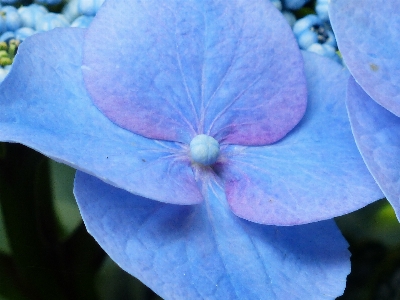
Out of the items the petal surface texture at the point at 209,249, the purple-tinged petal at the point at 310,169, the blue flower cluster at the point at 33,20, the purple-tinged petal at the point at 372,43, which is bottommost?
the petal surface texture at the point at 209,249

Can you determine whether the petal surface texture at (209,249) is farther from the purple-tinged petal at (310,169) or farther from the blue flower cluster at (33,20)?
the blue flower cluster at (33,20)

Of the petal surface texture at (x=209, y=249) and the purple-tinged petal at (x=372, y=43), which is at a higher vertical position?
the purple-tinged petal at (x=372, y=43)

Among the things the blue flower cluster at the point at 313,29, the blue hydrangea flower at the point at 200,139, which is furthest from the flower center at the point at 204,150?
the blue flower cluster at the point at 313,29

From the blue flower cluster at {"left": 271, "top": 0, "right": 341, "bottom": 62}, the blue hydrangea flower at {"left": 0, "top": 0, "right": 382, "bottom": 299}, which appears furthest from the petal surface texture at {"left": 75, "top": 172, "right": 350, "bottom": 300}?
the blue flower cluster at {"left": 271, "top": 0, "right": 341, "bottom": 62}

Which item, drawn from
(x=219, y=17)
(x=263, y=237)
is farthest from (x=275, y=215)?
(x=219, y=17)

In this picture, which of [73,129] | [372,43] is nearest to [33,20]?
[73,129]

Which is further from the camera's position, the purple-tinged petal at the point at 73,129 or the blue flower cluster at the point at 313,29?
the blue flower cluster at the point at 313,29

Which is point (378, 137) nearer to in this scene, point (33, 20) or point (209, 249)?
point (209, 249)

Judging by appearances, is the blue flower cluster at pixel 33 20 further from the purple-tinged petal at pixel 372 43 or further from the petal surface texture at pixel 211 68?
the purple-tinged petal at pixel 372 43
